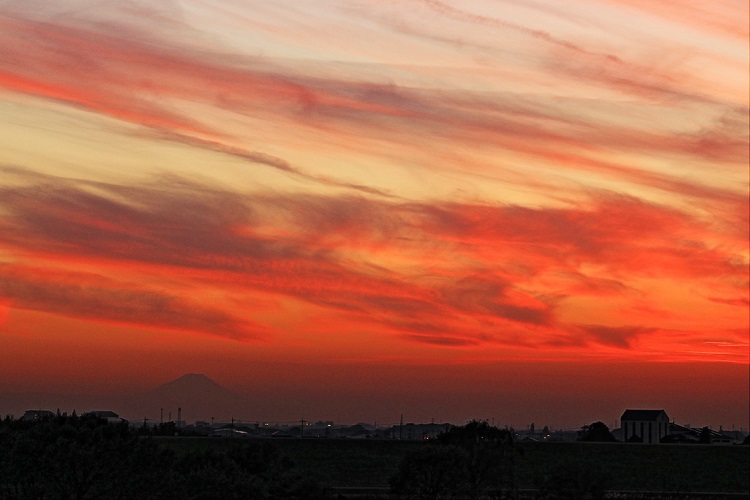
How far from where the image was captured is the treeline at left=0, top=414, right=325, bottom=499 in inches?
2009

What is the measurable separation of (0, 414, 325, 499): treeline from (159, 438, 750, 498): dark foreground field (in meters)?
48.0

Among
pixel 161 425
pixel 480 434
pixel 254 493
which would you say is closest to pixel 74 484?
pixel 254 493

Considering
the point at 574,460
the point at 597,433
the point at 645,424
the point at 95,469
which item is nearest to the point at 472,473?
the point at 95,469

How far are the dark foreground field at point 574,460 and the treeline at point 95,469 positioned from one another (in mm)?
47955

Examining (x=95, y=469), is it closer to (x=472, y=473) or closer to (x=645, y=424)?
(x=472, y=473)

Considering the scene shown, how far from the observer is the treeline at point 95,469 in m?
51.0

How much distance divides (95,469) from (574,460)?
6093 centimetres

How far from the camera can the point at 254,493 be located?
174 ft

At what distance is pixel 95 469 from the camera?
51.5 m

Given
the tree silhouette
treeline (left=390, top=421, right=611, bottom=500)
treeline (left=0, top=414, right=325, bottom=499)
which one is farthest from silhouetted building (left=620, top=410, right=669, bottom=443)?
treeline (left=0, top=414, right=325, bottom=499)

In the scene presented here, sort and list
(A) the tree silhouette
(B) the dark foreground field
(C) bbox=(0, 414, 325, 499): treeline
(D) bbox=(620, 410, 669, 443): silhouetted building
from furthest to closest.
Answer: (D) bbox=(620, 410, 669, 443): silhouetted building < (A) the tree silhouette < (B) the dark foreground field < (C) bbox=(0, 414, 325, 499): treeline

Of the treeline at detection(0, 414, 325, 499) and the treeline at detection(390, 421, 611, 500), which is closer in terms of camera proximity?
the treeline at detection(0, 414, 325, 499)

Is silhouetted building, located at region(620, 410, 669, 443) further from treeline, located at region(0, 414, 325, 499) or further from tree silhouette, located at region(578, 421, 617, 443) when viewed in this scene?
treeline, located at region(0, 414, 325, 499)

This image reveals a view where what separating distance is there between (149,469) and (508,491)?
115ft
